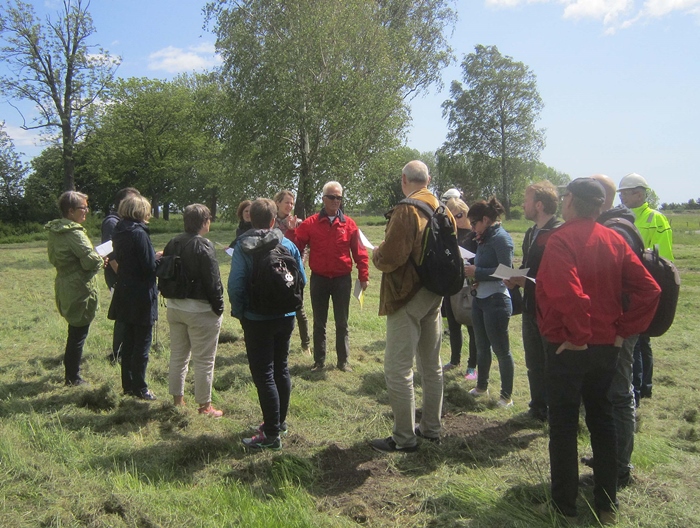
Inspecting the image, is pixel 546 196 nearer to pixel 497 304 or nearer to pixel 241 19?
pixel 497 304

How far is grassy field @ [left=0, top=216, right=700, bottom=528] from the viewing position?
3.35m

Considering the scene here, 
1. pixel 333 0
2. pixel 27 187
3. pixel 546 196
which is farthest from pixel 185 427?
pixel 27 187

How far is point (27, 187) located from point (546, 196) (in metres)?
44.8

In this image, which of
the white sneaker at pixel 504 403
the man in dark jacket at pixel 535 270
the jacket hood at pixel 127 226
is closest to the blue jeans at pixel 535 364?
the man in dark jacket at pixel 535 270

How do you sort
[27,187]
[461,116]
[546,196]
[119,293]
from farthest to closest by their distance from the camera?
[461,116] < [27,187] < [119,293] < [546,196]

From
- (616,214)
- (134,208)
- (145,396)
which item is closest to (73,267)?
(134,208)

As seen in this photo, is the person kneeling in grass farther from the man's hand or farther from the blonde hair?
the man's hand

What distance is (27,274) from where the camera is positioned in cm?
1558

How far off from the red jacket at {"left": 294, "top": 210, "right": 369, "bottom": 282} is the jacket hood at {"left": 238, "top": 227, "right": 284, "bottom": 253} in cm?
207

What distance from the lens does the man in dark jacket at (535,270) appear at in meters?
4.46

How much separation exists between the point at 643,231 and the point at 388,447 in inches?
156

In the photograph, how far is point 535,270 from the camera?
4.40 m

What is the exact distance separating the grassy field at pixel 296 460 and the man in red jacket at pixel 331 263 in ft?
1.31

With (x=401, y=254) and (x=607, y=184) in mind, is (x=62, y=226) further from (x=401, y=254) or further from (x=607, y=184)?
(x=607, y=184)
